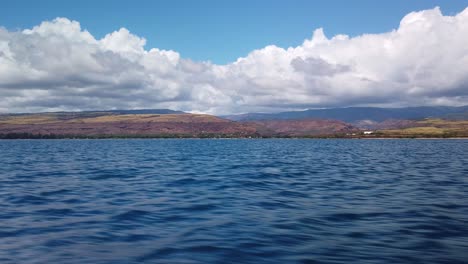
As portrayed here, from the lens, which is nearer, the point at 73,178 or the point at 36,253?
the point at 36,253

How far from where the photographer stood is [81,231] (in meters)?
17.1

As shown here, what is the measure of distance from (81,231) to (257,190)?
1487 centimetres

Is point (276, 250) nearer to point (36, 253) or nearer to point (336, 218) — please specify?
point (336, 218)

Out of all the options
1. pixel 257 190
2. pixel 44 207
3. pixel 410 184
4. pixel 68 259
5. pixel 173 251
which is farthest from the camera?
pixel 410 184

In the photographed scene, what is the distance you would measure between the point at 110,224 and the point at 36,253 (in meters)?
4.50

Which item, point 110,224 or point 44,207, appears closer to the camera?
point 110,224

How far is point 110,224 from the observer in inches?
721

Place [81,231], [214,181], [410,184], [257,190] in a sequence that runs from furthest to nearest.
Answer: [214,181], [410,184], [257,190], [81,231]

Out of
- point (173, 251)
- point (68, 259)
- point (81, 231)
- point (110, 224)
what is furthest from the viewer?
point (110, 224)

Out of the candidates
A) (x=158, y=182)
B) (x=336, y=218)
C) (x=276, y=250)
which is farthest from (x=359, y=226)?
(x=158, y=182)

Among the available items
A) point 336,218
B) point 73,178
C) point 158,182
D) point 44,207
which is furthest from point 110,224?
point 73,178

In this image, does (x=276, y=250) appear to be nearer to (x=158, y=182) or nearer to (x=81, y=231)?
(x=81, y=231)

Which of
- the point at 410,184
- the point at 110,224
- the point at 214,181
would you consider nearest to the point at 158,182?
the point at 214,181

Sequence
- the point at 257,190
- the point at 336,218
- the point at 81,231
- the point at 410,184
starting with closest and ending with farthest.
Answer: the point at 81,231
the point at 336,218
the point at 257,190
the point at 410,184
